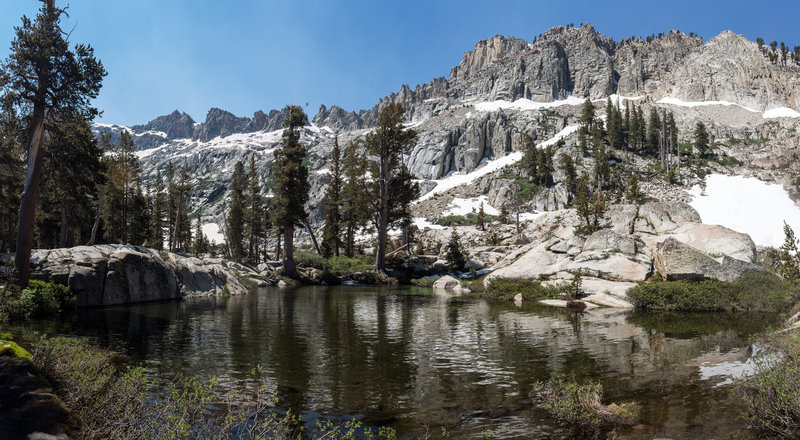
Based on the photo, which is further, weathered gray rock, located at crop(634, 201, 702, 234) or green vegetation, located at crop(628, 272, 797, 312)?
weathered gray rock, located at crop(634, 201, 702, 234)

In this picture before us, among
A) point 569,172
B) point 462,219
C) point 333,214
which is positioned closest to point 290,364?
point 333,214

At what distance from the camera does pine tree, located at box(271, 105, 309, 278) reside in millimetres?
47062

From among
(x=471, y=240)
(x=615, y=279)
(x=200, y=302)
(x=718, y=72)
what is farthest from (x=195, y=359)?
(x=718, y=72)

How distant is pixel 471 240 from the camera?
77.9 m

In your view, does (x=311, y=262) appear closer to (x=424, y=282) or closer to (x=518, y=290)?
(x=424, y=282)

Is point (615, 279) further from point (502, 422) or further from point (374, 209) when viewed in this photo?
point (374, 209)

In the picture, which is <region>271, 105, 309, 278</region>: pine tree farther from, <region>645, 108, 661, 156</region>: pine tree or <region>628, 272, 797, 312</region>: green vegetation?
<region>645, 108, 661, 156</region>: pine tree

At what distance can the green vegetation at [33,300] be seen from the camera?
16.5 metres

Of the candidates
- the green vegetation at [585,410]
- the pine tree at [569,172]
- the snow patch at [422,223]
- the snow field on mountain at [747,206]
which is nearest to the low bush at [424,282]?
the green vegetation at [585,410]

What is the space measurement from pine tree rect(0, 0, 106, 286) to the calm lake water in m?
6.44

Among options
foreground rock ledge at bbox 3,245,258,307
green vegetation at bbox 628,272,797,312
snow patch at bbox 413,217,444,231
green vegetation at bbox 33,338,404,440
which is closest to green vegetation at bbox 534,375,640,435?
green vegetation at bbox 33,338,404,440

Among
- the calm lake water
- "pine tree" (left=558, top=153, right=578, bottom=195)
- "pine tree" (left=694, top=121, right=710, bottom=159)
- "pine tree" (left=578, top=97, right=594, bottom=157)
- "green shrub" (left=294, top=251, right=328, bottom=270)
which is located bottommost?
the calm lake water

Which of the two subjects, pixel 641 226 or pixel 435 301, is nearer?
pixel 435 301

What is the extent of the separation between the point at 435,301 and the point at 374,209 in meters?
22.1
